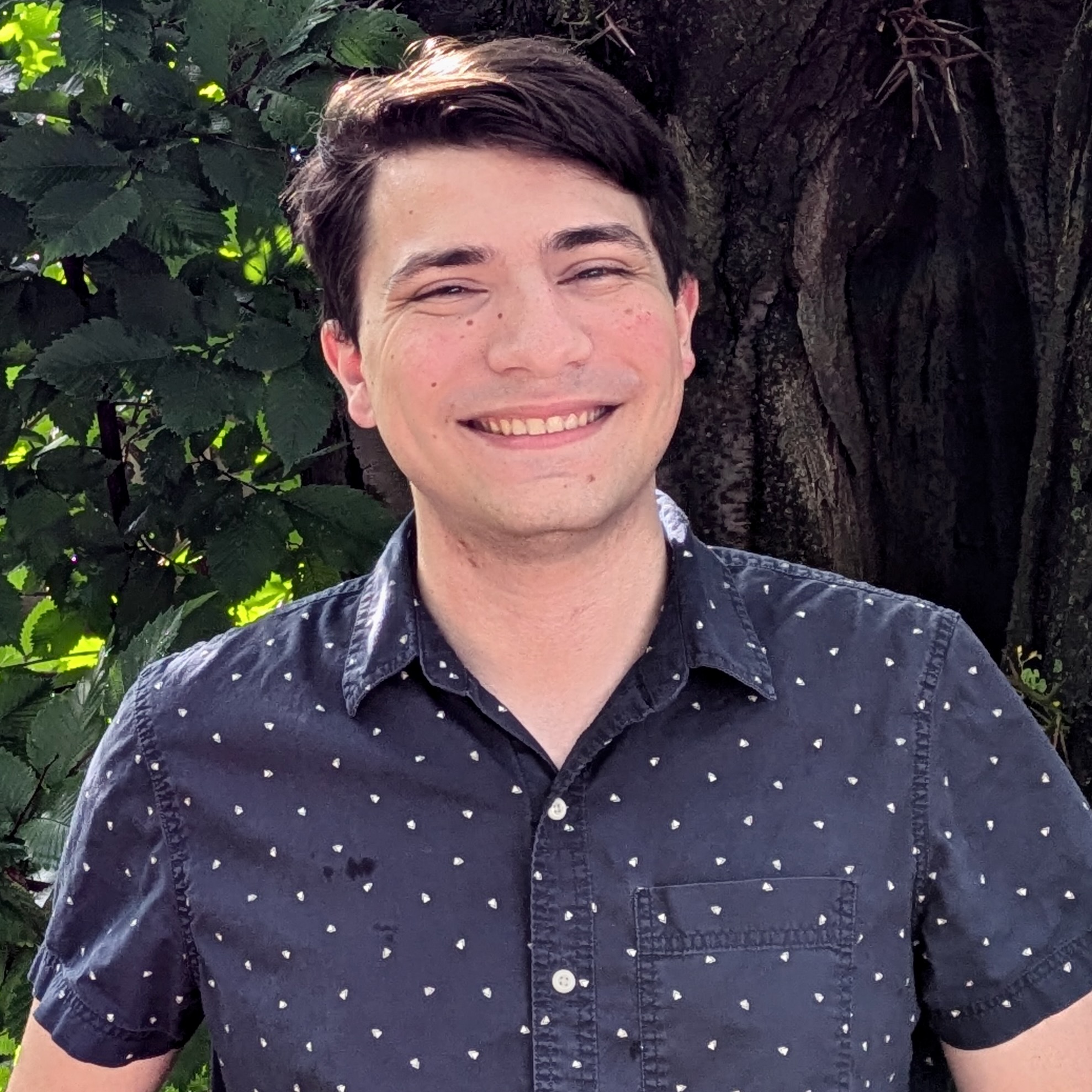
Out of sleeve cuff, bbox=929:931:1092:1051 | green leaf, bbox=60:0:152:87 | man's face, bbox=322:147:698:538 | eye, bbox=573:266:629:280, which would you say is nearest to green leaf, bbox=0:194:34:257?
green leaf, bbox=60:0:152:87

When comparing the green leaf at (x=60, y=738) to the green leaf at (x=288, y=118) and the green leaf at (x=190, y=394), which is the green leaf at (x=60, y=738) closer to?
the green leaf at (x=190, y=394)

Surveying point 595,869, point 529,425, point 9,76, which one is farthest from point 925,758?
point 9,76

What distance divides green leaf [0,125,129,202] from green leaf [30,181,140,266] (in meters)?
0.02

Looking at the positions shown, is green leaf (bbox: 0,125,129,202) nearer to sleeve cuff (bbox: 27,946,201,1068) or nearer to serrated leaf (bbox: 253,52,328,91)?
serrated leaf (bbox: 253,52,328,91)

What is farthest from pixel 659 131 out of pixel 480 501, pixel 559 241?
pixel 480 501

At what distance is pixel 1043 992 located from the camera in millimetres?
1339

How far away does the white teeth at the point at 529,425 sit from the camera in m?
1.35

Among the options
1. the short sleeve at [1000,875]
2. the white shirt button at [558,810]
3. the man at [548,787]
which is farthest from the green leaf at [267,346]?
the short sleeve at [1000,875]

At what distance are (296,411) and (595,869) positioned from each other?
0.76 meters

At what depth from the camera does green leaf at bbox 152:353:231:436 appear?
5.35 ft

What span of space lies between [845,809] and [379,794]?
0.50 m

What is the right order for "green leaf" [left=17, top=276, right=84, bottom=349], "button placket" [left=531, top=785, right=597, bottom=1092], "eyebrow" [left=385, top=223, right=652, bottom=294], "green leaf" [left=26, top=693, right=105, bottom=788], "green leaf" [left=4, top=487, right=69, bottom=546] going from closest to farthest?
"button placket" [left=531, top=785, right=597, bottom=1092] < "eyebrow" [left=385, top=223, right=652, bottom=294] < "green leaf" [left=26, top=693, right=105, bottom=788] < "green leaf" [left=17, top=276, right=84, bottom=349] < "green leaf" [left=4, top=487, right=69, bottom=546]

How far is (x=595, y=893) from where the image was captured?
1.29 m

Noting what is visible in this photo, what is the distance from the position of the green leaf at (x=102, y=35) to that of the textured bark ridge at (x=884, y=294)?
507mm
